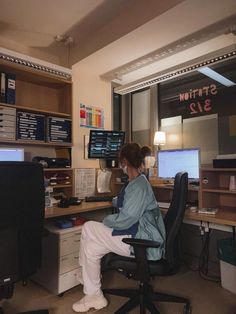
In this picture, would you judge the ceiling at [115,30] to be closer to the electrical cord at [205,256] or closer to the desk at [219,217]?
the desk at [219,217]

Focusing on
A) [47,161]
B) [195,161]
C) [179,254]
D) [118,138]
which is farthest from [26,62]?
[179,254]

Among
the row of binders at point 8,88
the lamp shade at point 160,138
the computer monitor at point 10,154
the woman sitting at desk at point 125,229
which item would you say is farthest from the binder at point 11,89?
the lamp shade at point 160,138

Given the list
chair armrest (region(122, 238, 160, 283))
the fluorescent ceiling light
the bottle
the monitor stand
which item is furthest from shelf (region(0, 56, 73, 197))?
the fluorescent ceiling light

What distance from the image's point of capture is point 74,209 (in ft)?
7.51

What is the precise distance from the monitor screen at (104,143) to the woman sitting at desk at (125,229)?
105 centimetres

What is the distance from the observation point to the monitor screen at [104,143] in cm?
296

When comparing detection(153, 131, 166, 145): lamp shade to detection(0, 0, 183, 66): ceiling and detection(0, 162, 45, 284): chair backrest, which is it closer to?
detection(0, 0, 183, 66): ceiling

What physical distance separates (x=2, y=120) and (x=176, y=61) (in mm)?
2273

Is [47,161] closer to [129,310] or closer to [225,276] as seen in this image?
[129,310]

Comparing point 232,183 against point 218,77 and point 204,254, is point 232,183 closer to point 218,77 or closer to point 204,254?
point 204,254

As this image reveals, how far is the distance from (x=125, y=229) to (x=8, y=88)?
169 centimetres

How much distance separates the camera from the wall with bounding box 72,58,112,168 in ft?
10.0

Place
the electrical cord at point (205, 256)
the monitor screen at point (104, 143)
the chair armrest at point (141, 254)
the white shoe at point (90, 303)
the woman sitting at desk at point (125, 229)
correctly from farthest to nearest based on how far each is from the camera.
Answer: the monitor screen at point (104, 143) → the electrical cord at point (205, 256) → the white shoe at point (90, 303) → the woman sitting at desk at point (125, 229) → the chair armrest at point (141, 254)

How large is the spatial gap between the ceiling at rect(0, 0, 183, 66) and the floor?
7.88 feet
